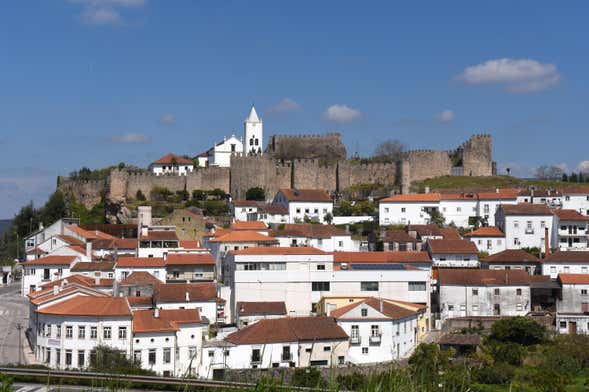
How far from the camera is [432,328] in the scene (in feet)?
137

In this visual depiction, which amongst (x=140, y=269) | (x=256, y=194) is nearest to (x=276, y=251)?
(x=140, y=269)

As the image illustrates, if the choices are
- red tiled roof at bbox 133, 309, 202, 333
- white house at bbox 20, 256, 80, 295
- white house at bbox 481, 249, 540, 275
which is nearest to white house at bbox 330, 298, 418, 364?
red tiled roof at bbox 133, 309, 202, 333

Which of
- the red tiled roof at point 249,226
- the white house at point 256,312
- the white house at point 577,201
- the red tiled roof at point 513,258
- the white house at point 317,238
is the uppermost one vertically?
the white house at point 577,201

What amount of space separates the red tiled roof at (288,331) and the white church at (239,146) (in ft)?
135

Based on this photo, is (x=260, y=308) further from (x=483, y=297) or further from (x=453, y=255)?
(x=453, y=255)

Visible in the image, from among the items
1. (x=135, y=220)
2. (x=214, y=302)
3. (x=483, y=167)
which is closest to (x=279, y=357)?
(x=214, y=302)

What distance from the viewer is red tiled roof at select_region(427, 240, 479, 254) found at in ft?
160

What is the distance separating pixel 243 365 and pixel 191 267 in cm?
1216

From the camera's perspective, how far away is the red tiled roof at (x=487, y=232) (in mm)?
54344

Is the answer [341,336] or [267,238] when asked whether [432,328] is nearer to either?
[341,336]

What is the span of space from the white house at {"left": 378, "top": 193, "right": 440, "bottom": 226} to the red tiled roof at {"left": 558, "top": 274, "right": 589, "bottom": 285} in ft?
60.2

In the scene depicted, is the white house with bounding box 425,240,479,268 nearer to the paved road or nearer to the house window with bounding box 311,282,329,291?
the house window with bounding box 311,282,329,291

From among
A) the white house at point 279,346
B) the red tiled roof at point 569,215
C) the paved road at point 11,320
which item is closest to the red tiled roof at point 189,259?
the paved road at point 11,320

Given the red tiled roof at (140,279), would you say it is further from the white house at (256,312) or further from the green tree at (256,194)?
the green tree at (256,194)
